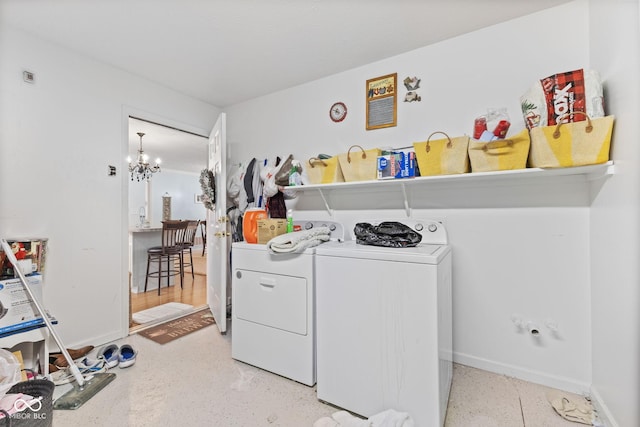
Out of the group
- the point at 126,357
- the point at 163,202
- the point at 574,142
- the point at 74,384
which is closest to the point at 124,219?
the point at 126,357

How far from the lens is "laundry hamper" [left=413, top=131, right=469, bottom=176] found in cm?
160

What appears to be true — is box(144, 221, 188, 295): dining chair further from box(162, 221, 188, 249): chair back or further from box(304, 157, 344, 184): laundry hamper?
box(304, 157, 344, 184): laundry hamper

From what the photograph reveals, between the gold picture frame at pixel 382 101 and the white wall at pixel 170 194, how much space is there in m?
6.73

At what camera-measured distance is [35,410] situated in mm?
1087

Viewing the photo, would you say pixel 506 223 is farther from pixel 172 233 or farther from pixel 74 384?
pixel 172 233

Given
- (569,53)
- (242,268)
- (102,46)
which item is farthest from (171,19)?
(569,53)

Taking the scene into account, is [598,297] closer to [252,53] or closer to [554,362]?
[554,362]

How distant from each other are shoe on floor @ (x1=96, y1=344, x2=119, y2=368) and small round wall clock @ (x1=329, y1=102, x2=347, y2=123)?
8.09ft

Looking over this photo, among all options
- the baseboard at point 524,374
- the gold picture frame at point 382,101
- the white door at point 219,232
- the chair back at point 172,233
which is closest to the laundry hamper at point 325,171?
the gold picture frame at point 382,101

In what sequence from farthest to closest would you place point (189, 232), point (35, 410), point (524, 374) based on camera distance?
point (189, 232) → point (524, 374) → point (35, 410)

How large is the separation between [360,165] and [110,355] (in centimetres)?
225

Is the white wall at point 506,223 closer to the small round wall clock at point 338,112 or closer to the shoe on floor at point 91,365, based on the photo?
the small round wall clock at point 338,112

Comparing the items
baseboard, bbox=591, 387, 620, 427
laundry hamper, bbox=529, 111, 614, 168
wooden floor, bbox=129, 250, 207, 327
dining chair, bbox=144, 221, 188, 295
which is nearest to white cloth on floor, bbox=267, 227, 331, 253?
laundry hamper, bbox=529, 111, 614, 168

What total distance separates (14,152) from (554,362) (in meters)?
3.73
